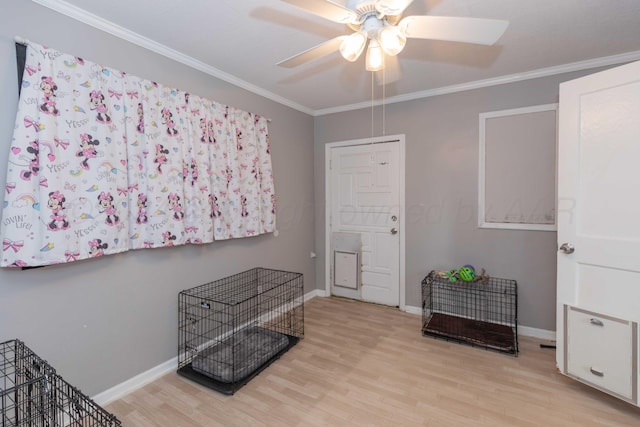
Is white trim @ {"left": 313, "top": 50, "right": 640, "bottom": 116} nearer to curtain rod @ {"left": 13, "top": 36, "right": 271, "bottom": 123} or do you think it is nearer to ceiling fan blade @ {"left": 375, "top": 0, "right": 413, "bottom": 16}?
ceiling fan blade @ {"left": 375, "top": 0, "right": 413, "bottom": 16}

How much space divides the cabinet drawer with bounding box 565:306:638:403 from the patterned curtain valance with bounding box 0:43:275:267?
2.69 meters

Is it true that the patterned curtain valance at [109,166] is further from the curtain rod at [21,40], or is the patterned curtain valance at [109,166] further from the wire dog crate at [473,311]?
the wire dog crate at [473,311]

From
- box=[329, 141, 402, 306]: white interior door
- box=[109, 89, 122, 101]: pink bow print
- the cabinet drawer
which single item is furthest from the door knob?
box=[109, 89, 122, 101]: pink bow print

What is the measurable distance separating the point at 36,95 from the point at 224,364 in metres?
2.03

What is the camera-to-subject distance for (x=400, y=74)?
2805mm

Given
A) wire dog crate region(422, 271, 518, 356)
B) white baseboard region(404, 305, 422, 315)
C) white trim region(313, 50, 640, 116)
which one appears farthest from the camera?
white baseboard region(404, 305, 422, 315)

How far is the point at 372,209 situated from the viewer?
3.70 meters

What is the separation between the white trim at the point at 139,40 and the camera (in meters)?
1.76

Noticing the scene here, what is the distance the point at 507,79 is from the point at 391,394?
2923 millimetres

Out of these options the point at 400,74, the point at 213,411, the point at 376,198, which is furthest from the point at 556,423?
the point at 400,74

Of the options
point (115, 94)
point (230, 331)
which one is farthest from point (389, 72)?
point (230, 331)

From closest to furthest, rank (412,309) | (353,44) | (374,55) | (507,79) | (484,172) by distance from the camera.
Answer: (353,44) → (374,55) → (507,79) → (484,172) → (412,309)

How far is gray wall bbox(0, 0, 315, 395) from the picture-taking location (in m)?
1.62

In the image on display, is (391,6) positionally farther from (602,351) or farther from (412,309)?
(412,309)
